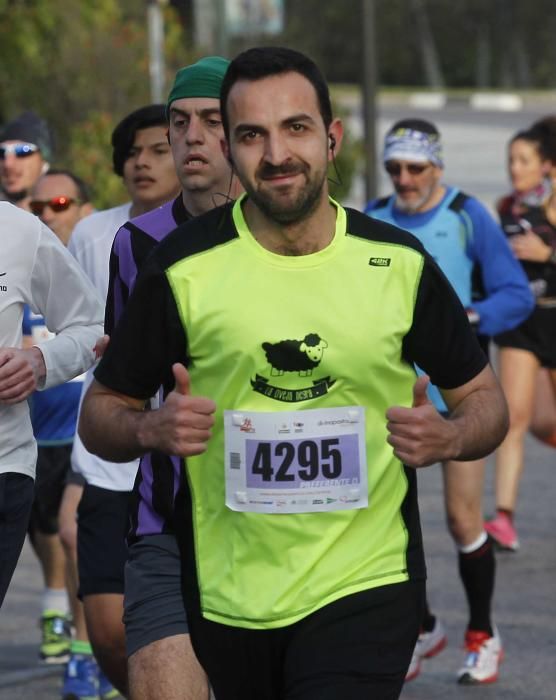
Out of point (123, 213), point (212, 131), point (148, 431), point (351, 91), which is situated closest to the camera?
point (148, 431)

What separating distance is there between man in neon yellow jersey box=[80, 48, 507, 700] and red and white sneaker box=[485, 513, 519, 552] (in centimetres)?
556

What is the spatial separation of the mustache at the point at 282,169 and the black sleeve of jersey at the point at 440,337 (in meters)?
0.38

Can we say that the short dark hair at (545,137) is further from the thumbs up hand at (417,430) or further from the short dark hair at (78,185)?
the thumbs up hand at (417,430)

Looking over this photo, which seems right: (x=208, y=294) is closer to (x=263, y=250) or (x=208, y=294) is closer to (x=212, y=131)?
(x=263, y=250)

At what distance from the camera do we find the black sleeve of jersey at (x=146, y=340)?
163 inches

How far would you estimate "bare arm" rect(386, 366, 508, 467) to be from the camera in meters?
3.84

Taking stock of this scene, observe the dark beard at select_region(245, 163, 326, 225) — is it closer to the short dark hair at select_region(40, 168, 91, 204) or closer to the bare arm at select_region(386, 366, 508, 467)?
the bare arm at select_region(386, 366, 508, 467)

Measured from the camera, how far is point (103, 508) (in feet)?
19.6

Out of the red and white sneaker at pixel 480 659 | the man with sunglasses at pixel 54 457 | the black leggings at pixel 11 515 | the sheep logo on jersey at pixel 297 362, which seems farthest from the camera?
the man with sunglasses at pixel 54 457

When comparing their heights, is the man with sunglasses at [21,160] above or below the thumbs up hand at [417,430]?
below

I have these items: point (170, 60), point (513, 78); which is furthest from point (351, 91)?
point (170, 60)

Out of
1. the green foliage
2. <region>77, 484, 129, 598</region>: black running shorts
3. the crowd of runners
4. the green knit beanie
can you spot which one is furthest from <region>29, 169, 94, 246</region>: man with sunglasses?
the green foliage

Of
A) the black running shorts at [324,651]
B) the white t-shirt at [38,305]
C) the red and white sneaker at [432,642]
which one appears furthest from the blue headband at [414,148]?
the black running shorts at [324,651]

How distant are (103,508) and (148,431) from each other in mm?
2070
